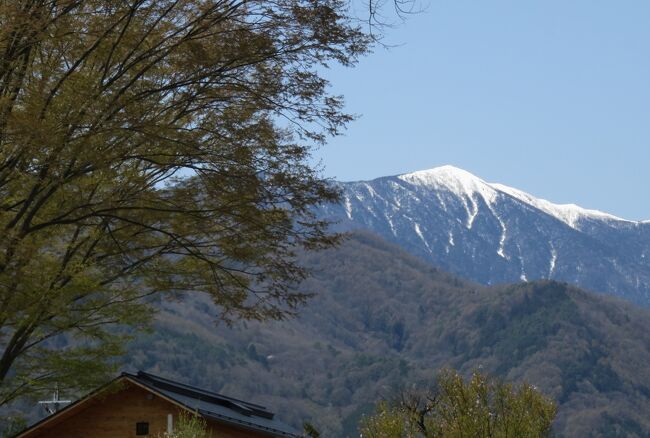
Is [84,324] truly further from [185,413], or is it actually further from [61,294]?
[185,413]

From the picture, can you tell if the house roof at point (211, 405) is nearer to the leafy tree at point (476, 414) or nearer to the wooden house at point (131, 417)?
the wooden house at point (131, 417)

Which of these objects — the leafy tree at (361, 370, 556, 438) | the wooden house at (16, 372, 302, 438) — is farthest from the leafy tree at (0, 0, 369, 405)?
the wooden house at (16, 372, 302, 438)

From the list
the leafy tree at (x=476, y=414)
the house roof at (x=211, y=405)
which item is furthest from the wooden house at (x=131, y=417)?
the leafy tree at (x=476, y=414)

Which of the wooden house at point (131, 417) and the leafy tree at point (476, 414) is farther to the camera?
the wooden house at point (131, 417)

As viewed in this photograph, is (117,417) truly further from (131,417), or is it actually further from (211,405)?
(211,405)

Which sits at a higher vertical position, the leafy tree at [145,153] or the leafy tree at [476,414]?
the leafy tree at [145,153]

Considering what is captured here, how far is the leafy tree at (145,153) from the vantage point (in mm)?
16344

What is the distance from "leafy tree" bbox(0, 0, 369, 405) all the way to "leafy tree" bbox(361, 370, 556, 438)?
397 centimetres

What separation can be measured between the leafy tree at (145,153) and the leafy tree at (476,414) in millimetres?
3972

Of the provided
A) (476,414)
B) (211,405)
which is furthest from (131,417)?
(476,414)

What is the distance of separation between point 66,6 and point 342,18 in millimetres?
4476

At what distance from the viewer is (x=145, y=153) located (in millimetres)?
18047

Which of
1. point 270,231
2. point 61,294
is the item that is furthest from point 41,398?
point 270,231

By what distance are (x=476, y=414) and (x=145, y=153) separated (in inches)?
339
